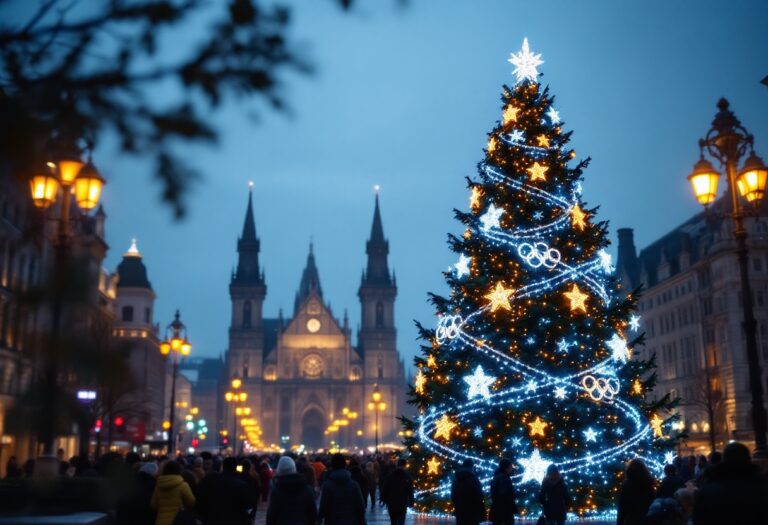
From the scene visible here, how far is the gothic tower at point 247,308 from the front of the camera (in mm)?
121188

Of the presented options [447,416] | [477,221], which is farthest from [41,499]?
[477,221]

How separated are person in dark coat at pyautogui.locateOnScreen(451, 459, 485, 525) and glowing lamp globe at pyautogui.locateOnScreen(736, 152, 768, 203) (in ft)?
20.5

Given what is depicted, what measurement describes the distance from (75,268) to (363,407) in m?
119

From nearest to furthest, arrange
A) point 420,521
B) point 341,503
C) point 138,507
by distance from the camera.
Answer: point 138,507, point 341,503, point 420,521

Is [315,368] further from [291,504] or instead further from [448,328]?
[291,504]

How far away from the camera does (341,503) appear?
30.5 ft

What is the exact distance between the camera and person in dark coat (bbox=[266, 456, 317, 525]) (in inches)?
342

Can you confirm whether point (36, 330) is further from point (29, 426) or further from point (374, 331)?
point (374, 331)

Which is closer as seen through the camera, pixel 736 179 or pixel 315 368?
pixel 736 179

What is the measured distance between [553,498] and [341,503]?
4.37 meters

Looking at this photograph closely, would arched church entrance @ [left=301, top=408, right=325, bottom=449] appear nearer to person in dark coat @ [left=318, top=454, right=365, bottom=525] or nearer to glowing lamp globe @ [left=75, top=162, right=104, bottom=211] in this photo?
glowing lamp globe @ [left=75, top=162, right=104, bottom=211]

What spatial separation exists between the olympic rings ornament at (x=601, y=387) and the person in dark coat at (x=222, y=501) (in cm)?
976

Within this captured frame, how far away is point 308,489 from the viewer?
29.3 ft

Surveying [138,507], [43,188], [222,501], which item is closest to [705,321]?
[222,501]
